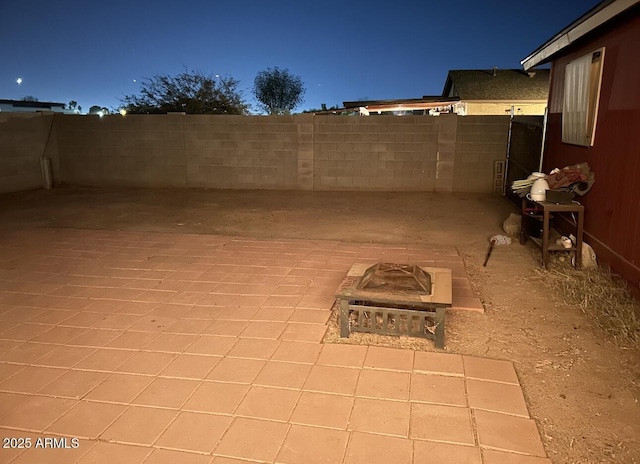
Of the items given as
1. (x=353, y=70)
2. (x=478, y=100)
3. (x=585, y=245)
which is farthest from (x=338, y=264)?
(x=353, y=70)

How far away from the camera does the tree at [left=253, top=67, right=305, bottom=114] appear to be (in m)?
30.4

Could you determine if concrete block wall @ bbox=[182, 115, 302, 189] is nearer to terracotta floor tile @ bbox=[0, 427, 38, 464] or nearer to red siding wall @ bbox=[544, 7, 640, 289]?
red siding wall @ bbox=[544, 7, 640, 289]

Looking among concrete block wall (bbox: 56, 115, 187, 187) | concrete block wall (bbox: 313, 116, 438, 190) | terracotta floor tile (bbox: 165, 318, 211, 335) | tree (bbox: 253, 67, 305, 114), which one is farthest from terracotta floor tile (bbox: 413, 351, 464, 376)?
tree (bbox: 253, 67, 305, 114)

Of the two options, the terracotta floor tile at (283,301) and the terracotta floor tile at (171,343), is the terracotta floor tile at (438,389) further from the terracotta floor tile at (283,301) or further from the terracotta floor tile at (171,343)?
the terracotta floor tile at (171,343)

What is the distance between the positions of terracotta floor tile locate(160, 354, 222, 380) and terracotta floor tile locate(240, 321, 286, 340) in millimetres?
416

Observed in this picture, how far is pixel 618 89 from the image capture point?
192 inches

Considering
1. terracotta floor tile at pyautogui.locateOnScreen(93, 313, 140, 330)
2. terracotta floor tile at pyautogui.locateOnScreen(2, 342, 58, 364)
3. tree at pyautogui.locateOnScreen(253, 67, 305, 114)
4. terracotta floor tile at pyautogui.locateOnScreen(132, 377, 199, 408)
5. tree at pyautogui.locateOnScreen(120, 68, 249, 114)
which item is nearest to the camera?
terracotta floor tile at pyautogui.locateOnScreen(132, 377, 199, 408)

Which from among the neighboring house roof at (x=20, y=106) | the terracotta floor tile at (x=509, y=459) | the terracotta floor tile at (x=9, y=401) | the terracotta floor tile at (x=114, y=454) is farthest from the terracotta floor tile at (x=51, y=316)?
the neighboring house roof at (x=20, y=106)

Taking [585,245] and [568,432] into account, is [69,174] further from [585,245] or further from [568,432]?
[568,432]

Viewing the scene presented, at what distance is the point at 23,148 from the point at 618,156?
40.9 feet

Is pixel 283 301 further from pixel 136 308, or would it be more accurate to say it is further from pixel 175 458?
pixel 175 458

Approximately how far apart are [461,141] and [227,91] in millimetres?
12079

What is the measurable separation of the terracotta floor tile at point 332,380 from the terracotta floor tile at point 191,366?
0.71m

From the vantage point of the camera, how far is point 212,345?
354cm
